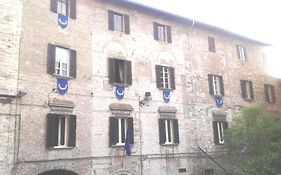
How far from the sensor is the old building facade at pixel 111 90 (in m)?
15.9

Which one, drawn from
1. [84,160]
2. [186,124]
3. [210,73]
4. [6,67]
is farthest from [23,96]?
[210,73]

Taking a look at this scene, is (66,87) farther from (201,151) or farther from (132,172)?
(201,151)

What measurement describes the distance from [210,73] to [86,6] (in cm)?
1045

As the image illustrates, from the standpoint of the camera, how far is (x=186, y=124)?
2250 cm

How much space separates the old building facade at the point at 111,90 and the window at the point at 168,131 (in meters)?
0.06

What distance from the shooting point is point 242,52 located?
2839 cm

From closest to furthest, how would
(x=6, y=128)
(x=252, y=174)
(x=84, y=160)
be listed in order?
(x=252, y=174)
(x=6, y=128)
(x=84, y=160)

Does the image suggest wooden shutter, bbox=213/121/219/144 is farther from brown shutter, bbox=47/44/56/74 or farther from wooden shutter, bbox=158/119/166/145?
brown shutter, bbox=47/44/56/74

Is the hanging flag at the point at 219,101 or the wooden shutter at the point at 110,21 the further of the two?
the hanging flag at the point at 219,101

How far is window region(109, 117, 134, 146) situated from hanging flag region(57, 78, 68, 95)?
3038 millimetres

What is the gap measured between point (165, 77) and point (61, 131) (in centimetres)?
810

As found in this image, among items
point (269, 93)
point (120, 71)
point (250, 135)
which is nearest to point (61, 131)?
point (120, 71)

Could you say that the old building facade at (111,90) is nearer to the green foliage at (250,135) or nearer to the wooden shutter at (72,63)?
the wooden shutter at (72,63)

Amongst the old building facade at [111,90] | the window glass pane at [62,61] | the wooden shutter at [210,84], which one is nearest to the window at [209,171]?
the old building facade at [111,90]
